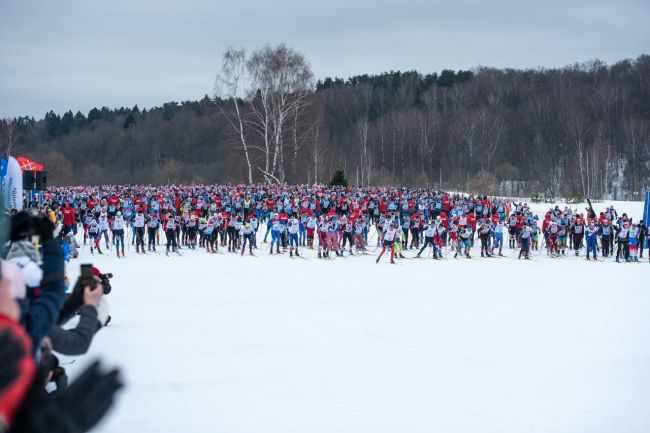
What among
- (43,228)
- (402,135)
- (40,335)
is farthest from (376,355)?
(402,135)

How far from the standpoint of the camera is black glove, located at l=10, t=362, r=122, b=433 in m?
1.65

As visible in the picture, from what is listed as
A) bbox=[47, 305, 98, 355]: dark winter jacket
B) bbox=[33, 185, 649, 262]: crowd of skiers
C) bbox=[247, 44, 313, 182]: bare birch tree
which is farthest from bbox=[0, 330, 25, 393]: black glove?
bbox=[247, 44, 313, 182]: bare birch tree

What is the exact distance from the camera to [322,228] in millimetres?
22016

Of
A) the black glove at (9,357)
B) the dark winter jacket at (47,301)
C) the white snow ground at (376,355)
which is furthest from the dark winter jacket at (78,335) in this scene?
the white snow ground at (376,355)

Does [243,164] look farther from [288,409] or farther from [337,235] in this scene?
[288,409]

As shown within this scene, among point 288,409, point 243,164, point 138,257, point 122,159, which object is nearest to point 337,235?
point 138,257

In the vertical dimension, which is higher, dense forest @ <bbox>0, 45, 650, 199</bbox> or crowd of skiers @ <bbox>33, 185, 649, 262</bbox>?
dense forest @ <bbox>0, 45, 650, 199</bbox>

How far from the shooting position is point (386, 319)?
35.6 ft

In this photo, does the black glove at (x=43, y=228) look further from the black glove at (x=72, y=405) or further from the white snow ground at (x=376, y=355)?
the white snow ground at (x=376, y=355)

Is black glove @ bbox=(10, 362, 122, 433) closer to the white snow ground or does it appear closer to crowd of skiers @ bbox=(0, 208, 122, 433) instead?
crowd of skiers @ bbox=(0, 208, 122, 433)

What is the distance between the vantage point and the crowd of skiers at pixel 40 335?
5.36ft

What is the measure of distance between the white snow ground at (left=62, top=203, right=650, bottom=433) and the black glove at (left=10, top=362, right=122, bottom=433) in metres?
3.80

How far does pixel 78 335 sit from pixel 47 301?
1.65 ft

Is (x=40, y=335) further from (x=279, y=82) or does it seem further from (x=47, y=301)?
(x=279, y=82)
